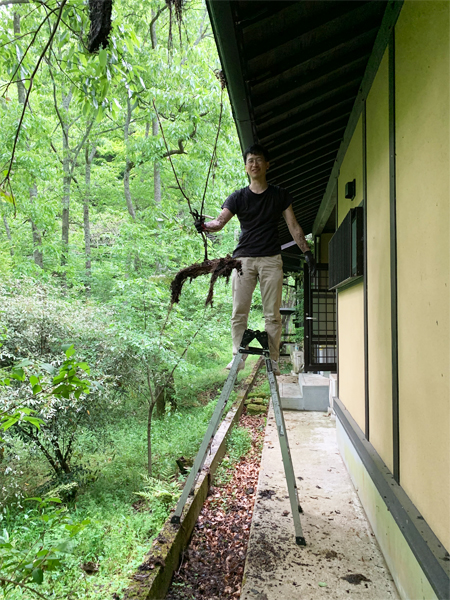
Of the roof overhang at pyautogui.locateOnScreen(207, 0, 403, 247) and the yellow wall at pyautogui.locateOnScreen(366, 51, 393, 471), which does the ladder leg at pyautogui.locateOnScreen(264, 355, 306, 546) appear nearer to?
the yellow wall at pyautogui.locateOnScreen(366, 51, 393, 471)

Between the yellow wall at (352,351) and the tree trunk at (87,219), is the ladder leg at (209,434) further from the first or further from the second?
the tree trunk at (87,219)

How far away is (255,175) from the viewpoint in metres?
3.03

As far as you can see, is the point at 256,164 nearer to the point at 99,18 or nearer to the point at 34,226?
the point at 99,18

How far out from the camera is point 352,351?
4152 millimetres

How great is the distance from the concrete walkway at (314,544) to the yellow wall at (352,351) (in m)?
0.73

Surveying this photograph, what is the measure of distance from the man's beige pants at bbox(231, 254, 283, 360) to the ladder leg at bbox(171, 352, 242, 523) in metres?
0.31

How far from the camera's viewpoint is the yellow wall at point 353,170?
154 inches

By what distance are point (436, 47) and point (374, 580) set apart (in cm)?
298

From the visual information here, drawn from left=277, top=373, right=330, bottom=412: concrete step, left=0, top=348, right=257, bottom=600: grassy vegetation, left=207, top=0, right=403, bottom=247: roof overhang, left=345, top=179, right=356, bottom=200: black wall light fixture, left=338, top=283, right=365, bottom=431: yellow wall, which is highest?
left=207, top=0, right=403, bottom=247: roof overhang

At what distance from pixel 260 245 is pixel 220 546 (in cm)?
230

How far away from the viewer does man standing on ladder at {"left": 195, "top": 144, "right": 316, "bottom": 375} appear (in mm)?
3002

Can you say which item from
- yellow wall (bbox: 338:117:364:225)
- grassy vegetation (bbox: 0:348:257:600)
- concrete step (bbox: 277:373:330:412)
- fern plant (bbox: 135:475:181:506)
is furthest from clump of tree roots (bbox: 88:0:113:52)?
concrete step (bbox: 277:373:330:412)

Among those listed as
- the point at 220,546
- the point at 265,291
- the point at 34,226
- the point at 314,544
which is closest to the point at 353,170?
the point at 265,291

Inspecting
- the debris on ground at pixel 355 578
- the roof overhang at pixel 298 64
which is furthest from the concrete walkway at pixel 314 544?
the roof overhang at pixel 298 64
